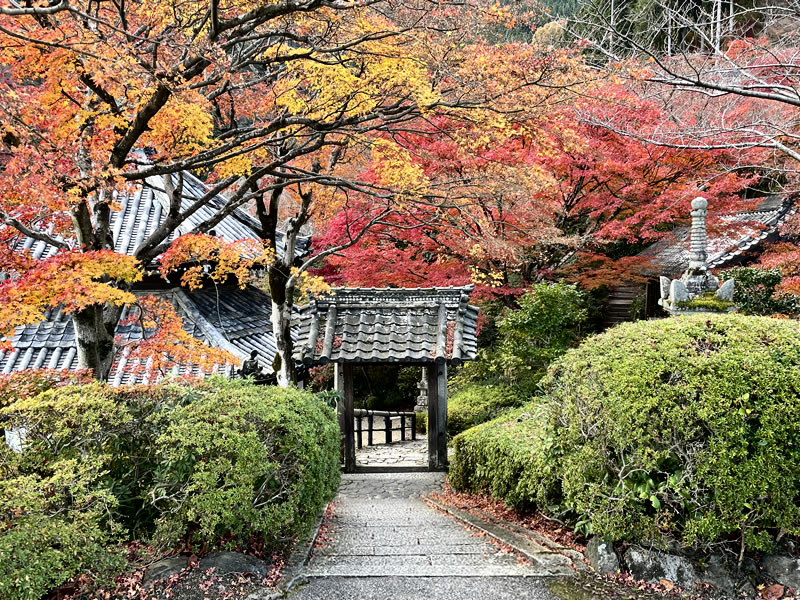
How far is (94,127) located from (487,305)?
12204 mm

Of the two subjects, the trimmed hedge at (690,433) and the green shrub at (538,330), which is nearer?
the trimmed hedge at (690,433)

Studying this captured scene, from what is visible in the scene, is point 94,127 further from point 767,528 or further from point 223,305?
point 767,528

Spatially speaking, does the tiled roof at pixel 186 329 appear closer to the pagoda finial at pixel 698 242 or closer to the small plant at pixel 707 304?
the small plant at pixel 707 304

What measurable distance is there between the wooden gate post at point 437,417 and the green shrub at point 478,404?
1.40m

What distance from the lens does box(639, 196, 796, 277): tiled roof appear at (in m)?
18.1

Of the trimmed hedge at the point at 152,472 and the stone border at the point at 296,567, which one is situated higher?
the trimmed hedge at the point at 152,472

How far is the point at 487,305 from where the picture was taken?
679 inches

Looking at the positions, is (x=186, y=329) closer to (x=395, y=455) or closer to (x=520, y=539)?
(x=395, y=455)

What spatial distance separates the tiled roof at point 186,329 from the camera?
1093 centimetres

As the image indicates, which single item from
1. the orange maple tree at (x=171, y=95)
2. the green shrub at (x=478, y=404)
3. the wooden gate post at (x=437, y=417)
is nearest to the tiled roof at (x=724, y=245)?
the green shrub at (x=478, y=404)

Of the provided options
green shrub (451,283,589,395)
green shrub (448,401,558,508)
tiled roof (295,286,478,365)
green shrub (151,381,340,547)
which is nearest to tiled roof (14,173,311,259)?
tiled roof (295,286,478,365)

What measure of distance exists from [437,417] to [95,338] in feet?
20.8

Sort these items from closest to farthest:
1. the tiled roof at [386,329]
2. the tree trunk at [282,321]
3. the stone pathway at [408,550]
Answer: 1. the stone pathway at [408,550]
2. the tiled roof at [386,329]
3. the tree trunk at [282,321]

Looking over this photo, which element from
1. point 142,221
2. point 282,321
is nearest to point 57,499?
point 282,321
